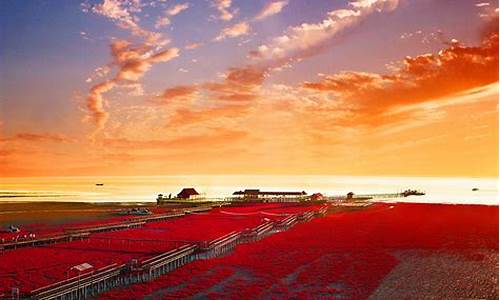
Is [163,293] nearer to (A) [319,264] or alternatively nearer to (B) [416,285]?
(A) [319,264]

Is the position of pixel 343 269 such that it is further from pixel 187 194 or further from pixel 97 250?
pixel 187 194

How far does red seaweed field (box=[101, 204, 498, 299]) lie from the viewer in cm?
2781

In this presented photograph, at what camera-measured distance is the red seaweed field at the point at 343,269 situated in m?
27.8

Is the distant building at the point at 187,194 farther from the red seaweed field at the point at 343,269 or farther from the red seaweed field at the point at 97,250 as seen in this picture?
the red seaweed field at the point at 343,269

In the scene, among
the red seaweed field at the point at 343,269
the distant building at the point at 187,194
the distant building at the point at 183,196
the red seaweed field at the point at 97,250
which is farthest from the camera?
the distant building at the point at 187,194

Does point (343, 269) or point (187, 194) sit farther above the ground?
point (187, 194)

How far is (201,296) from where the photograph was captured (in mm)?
26594

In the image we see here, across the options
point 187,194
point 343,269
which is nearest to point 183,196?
point 187,194

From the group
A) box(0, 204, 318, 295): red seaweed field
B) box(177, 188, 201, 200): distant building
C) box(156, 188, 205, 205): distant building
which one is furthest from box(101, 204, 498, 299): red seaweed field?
box(177, 188, 201, 200): distant building

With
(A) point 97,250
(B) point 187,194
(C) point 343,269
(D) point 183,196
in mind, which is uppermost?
(B) point 187,194

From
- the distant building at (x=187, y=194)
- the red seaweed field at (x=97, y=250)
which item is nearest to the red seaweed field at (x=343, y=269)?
the red seaweed field at (x=97, y=250)

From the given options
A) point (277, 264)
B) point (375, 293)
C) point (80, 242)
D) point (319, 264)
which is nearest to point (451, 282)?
point (375, 293)

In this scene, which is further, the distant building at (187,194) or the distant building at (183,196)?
the distant building at (187,194)

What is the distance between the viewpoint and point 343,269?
34031mm
